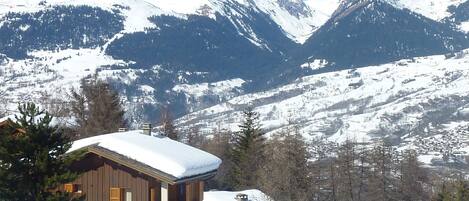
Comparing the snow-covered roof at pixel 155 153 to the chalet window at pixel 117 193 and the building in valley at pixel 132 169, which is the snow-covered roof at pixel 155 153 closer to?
the building in valley at pixel 132 169

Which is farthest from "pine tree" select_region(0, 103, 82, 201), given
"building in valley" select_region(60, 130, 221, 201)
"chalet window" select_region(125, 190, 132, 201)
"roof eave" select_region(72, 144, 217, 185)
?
"chalet window" select_region(125, 190, 132, 201)

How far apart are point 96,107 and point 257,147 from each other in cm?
1562

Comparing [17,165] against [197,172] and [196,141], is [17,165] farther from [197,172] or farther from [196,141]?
[196,141]

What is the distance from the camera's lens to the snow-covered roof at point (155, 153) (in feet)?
108

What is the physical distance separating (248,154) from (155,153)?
4535 centimetres

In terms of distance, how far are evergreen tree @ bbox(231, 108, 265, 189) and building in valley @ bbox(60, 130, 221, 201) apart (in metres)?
37.4

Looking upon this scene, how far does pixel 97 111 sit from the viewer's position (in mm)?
72500

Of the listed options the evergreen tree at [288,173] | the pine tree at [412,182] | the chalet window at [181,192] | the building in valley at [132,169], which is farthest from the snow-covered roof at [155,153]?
the pine tree at [412,182]

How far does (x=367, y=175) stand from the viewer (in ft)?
252

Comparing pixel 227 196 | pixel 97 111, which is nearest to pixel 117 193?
pixel 227 196

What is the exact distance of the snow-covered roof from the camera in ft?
108

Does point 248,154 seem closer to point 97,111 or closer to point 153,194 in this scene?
point 97,111

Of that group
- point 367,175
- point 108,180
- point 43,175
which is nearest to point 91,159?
point 108,180

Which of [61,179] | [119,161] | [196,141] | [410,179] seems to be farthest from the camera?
[196,141]
